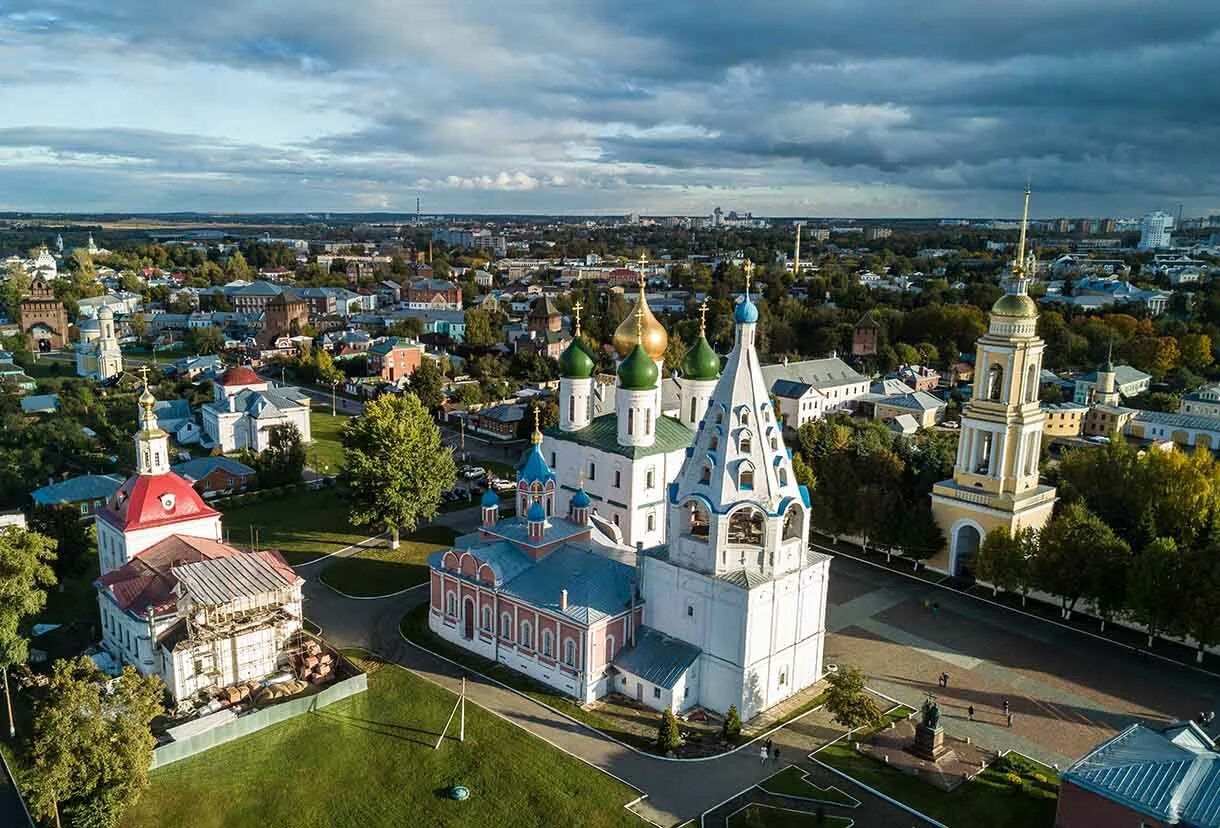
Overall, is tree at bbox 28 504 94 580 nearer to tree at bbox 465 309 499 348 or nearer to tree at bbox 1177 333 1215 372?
tree at bbox 465 309 499 348

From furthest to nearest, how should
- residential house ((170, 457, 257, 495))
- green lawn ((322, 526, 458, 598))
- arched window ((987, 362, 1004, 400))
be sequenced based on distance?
residential house ((170, 457, 257, 495)) → arched window ((987, 362, 1004, 400)) → green lawn ((322, 526, 458, 598))

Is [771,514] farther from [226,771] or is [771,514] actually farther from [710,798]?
[226,771]

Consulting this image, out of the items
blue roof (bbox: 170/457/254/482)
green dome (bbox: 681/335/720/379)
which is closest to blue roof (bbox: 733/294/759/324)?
green dome (bbox: 681/335/720/379)

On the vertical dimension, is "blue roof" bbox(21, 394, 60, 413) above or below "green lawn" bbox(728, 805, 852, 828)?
above

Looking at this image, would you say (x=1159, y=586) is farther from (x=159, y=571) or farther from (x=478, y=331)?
(x=478, y=331)

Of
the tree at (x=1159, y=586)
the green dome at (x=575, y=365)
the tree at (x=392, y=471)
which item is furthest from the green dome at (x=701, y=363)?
the tree at (x=1159, y=586)

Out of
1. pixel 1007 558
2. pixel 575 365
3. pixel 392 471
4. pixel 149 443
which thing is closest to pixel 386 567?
pixel 392 471
